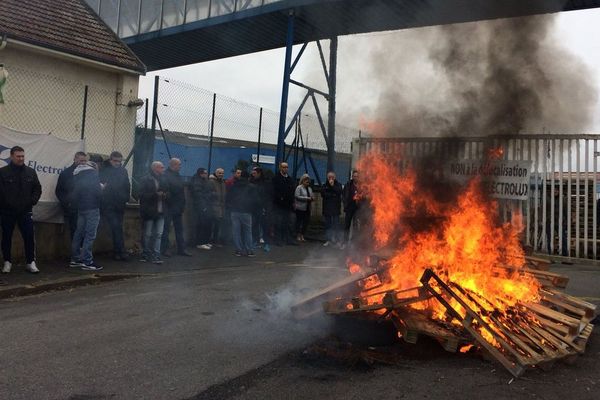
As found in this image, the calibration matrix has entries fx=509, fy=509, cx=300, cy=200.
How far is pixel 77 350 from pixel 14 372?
0.59 metres

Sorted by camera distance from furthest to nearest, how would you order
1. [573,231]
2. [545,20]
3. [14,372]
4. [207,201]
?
1. [573,231]
2. [207,201]
3. [545,20]
4. [14,372]

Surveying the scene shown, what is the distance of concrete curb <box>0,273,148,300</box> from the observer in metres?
6.41

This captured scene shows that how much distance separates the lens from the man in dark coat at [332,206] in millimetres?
12375

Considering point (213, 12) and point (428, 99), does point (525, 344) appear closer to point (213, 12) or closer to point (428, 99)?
point (428, 99)

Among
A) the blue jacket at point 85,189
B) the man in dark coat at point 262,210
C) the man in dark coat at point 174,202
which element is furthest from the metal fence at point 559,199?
the blue jacket at point 85,189

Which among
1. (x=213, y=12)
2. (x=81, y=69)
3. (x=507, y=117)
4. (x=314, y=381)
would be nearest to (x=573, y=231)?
(x=507, y=117)

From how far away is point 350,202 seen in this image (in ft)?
39.2

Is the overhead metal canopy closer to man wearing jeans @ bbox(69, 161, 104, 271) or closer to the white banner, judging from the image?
man wearing jeans @ bbox(69, 161, 104, 271)

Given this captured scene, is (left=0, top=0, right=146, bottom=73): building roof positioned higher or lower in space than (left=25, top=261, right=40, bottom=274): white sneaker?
higher

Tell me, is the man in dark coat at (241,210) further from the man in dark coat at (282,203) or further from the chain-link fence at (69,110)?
the chain-link fence at (69,110)

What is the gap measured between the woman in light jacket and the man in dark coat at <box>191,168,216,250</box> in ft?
7.53

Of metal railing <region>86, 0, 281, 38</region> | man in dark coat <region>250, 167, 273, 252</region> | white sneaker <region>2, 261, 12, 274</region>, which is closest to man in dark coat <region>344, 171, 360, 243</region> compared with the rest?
man in dark coat <region>250, 167, 273, 252</region>

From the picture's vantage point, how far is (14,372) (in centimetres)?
372

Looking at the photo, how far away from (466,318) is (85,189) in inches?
238
